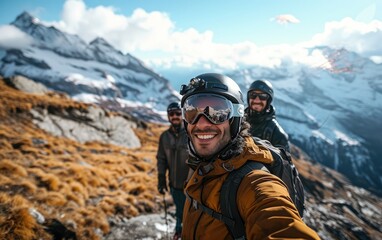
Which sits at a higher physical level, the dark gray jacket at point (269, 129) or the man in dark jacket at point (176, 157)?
the dark gray jacket at point (269, 129)

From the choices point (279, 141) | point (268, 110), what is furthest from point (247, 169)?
point (268, 110)

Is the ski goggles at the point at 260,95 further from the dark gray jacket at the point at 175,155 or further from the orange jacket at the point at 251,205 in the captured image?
the orange jacket at the point at 251,205

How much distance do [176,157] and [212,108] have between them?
421 cm

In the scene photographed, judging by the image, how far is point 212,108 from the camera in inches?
137

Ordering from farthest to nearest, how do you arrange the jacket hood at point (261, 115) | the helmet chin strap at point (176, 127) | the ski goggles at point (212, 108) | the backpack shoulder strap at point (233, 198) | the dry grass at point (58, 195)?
the helmet chin strap at point (176, 127) → the dry grass at point (58, 195) → the jacket hood at point (261, 115) → the ski goggles at point (212, 108) → the backpack shoulder strap at point (233, 198)

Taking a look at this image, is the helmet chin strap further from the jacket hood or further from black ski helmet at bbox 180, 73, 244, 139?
black ski helmet at bbox 180, 73, 244, 139

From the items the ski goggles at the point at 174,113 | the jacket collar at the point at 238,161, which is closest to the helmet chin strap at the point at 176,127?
the ski goggles at the point at 174,113

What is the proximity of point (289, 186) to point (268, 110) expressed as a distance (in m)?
3.83

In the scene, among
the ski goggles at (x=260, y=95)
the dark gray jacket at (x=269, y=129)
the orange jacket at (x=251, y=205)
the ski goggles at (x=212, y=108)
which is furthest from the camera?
the ski goggles at (x=260, y=95)

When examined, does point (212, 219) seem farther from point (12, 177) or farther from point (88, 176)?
point (88, 176)

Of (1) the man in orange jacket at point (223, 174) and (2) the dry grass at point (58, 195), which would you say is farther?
(2) the dry grass at point (58, 195)

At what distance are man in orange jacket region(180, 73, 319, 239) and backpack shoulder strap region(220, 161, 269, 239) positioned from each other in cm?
4

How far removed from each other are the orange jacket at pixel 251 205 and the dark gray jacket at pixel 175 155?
4234 millimetres

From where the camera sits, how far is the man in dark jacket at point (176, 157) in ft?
24.1
